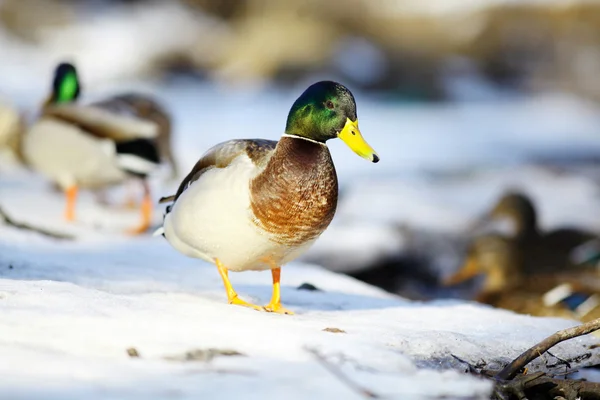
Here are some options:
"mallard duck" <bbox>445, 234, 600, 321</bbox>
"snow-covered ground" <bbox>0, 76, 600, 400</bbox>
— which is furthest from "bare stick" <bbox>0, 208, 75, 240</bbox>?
"mallard duck" <bbox>445, 234, 600, 321</bbox>

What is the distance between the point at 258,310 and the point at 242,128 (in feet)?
33.6

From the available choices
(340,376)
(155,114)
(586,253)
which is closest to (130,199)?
(155,114)

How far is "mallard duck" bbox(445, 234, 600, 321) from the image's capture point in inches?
225

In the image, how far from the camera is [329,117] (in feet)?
11.6

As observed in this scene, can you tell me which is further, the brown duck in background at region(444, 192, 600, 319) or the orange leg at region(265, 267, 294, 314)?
the brown duck in background at region(444, 192, 600, 319)

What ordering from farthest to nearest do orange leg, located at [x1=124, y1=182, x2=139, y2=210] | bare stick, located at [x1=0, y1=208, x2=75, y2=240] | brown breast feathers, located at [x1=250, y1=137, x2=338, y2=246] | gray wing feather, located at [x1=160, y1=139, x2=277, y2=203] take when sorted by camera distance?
orange leg, located at [x1=124, y1=182, x2=139, y2=210] < bare stick, located at [x1=0, y1=208, x2=75, y2=240] < gray wing feather, located at [x1=160, y1=139, x2=277, y2=203] < brown breast feathers, located at [x1=250, y1=137, x2=338, y2=246]

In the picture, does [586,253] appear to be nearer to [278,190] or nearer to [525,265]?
[525,265]

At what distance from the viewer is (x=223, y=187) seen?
3.57 metres

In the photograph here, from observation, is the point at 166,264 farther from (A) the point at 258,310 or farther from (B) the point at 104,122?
(B) the point at 104,122

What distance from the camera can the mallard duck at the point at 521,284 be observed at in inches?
225

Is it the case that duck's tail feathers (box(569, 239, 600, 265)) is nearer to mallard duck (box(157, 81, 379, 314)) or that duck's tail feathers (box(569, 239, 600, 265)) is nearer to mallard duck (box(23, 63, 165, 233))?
mallard duck (box(23, 63, 165, 233))

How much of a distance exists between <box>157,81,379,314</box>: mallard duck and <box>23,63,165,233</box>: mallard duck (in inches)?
129

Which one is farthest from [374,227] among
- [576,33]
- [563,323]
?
[576,33]

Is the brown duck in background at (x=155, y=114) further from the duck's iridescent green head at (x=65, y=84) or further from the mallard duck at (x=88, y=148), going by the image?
the mallard duck at (x=88, y=148)
